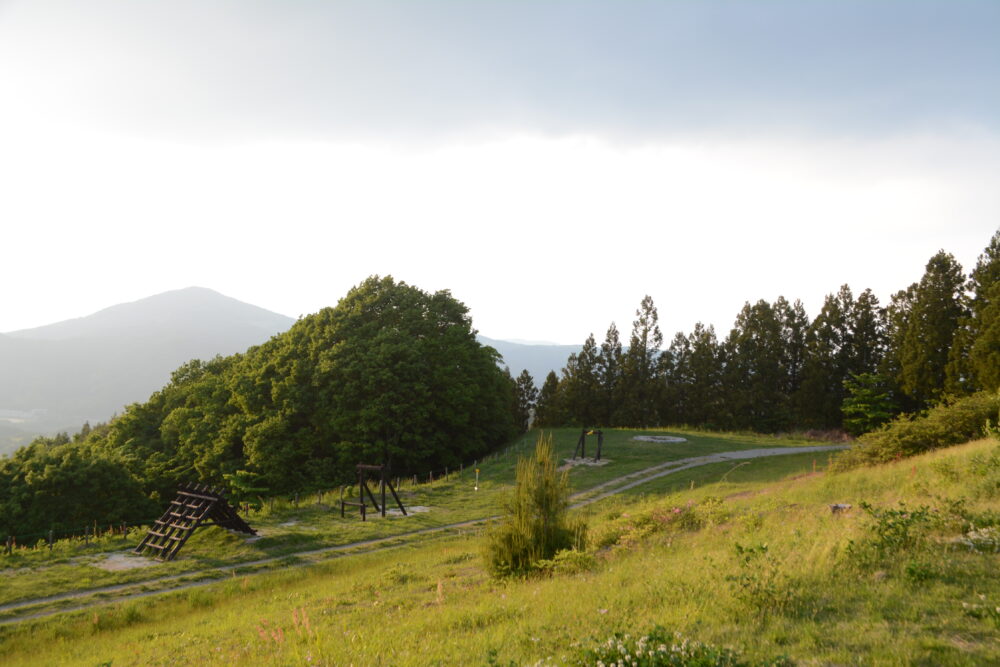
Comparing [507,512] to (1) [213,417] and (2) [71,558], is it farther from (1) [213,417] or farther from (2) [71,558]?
(1) [213,417]

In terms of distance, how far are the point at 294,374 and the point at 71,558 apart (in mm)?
22554

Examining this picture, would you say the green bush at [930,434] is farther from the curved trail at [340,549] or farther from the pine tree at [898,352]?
the pine tree at [898,352]

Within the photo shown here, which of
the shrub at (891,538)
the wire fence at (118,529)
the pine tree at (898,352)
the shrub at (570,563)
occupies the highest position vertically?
the pine tree at (898,352)

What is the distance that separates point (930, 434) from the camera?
19.7 m

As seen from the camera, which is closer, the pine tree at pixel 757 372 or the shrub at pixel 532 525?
the shrub at pixel 532 525

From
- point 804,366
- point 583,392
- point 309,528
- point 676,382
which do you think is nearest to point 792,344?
point 804,366

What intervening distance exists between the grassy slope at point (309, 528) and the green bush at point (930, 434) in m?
8.84

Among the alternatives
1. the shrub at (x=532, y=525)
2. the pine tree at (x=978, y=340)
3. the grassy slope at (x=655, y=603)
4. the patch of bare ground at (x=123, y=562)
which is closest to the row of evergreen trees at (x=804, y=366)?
the pine tree at (x=978, y=340)

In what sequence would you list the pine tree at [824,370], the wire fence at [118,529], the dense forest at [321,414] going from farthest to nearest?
1. the pine tree at [824,370]
2. the dense forest at [321,414]
3. the wire fence at [118,529]

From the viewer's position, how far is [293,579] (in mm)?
16812

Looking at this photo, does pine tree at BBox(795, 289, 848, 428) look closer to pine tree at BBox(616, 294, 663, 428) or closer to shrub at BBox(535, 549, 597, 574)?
pine tree at BBox(616, 294, 663, 428)

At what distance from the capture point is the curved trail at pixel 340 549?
49.8 feet

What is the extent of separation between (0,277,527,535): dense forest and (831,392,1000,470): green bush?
2770 cm

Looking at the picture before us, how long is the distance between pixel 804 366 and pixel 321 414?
45360mm
